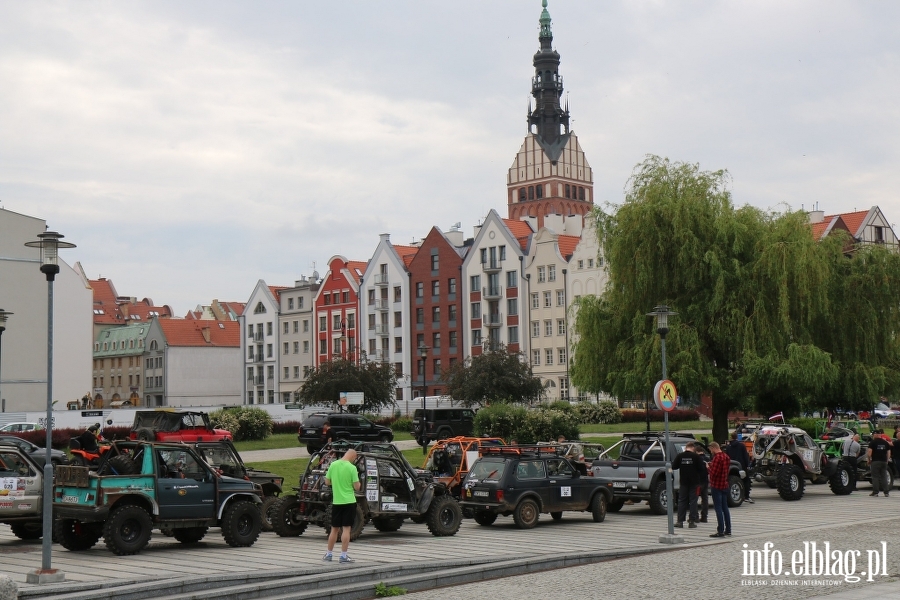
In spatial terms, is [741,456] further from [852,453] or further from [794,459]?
[852,453]

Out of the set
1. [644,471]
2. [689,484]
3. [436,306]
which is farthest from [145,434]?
[436,306]

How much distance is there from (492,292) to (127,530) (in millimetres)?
74836

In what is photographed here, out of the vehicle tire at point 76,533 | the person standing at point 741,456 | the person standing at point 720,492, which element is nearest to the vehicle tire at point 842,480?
the person standing at point 741,456

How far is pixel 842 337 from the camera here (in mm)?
40062

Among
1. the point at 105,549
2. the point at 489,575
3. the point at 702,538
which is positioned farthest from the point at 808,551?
the point at 105,549

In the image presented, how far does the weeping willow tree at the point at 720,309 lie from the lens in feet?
121

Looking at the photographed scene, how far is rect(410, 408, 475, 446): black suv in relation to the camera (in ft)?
173

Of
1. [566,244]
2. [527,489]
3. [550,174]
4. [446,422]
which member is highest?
[550,174]

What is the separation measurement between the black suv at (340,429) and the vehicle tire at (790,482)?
768 inches

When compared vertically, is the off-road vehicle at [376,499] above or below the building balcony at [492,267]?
below

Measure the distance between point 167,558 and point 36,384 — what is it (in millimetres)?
A: 58342

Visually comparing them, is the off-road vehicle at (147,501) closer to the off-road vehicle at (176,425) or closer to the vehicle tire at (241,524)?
the vehicle tire at (241,524)

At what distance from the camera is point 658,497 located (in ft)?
81.3

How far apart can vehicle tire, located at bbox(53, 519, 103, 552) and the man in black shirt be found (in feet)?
36.0
